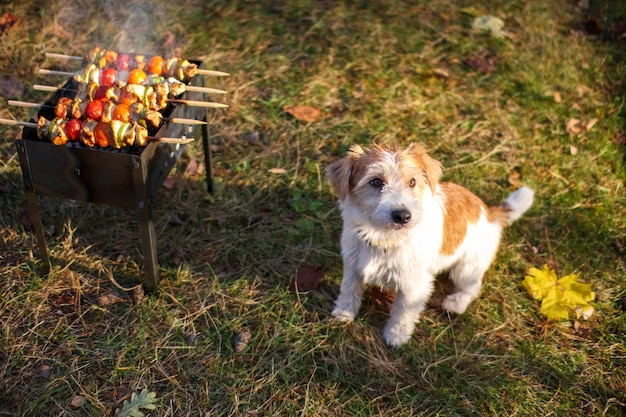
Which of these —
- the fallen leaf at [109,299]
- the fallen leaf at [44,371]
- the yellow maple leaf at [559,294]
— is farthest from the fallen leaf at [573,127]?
the fallen leaf at [44,371]

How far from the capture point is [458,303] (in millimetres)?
4246

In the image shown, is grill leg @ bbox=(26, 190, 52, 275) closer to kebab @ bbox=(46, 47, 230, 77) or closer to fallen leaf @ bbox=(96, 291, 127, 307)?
fallen leaf @ bbox=(96, 291, 127, 307)

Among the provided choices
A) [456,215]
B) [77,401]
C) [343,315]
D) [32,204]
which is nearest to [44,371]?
[77,401]

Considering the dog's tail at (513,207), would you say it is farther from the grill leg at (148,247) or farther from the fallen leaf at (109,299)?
the fallen leaf at (109,299)

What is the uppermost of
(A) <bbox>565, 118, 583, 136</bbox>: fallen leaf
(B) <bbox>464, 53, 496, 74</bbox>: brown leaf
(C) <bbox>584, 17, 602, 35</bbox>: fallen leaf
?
(C) <bbox>584, 17, 602, 35</bbox>: fallen leaf

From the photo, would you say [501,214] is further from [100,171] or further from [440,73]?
[100,171]

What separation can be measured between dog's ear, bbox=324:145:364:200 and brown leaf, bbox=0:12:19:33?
171 inches

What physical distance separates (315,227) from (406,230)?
1.40m

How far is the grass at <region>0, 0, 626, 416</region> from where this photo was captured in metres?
3.78

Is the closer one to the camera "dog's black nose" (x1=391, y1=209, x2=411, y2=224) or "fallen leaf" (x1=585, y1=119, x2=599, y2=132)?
"dog's black nose" (x1=391, y1=209, x2=411, y2=224)

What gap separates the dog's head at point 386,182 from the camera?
3.37 m

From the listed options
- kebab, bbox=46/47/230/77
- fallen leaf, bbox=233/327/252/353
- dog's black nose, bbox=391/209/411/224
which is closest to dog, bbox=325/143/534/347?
dog's black nose, bbox=391/209/411/224

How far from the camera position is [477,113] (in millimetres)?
5879

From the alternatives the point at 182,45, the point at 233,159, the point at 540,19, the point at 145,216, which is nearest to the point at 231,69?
the point at 182,45
